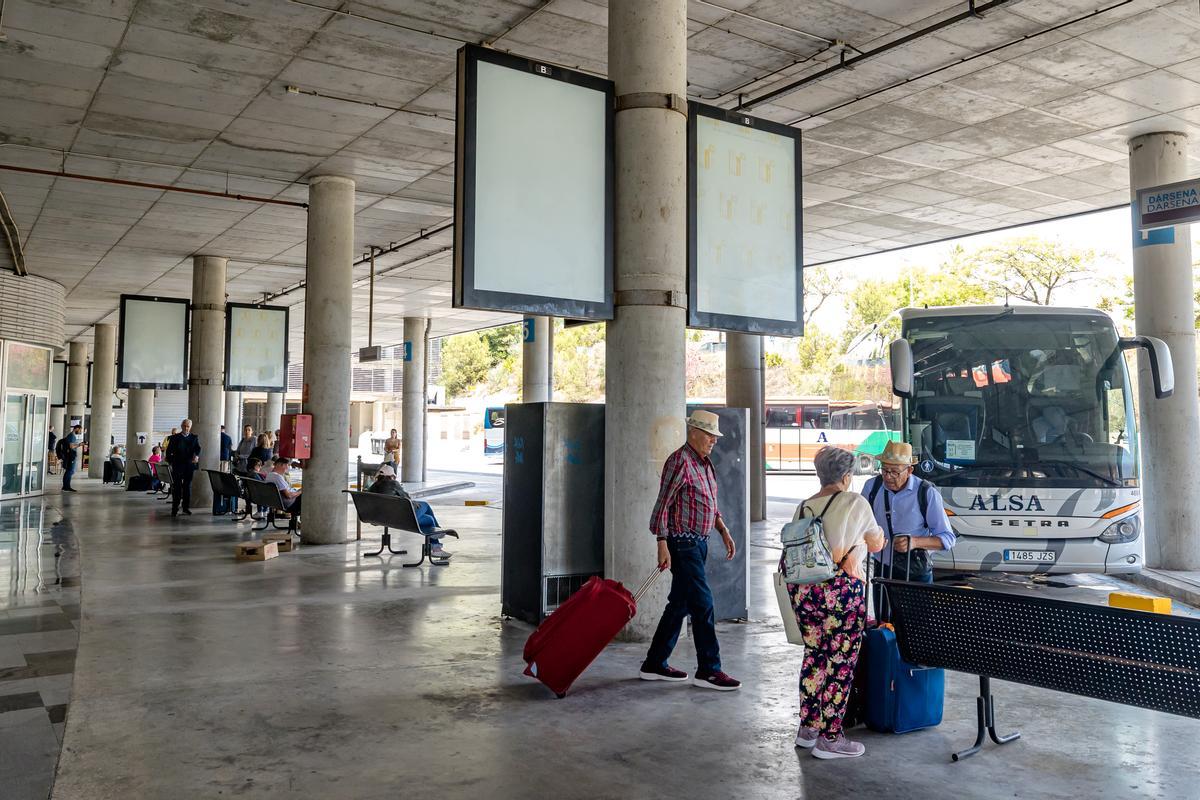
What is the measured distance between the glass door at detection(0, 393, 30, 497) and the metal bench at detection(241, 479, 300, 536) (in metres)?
9.12

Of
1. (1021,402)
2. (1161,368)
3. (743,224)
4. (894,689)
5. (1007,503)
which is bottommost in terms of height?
(894,689)

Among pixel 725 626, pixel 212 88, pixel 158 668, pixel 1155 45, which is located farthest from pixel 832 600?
pixel 212 88

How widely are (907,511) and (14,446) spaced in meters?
22.7

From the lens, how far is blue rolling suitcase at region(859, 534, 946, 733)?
16.6 feet

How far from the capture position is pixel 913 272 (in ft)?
134

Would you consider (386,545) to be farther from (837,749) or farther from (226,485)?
(837,749)

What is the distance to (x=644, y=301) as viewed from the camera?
7426 millimetres

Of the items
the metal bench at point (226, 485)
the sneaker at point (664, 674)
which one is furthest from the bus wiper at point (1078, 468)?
the metal bench at point (226, 485)

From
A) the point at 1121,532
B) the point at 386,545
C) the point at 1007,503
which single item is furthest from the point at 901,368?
the point at 386,545

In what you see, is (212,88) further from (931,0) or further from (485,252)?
(931,0)

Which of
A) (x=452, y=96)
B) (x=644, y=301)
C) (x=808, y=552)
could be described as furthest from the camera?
(x=452, y=96)

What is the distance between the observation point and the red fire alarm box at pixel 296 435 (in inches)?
544

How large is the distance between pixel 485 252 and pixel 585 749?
376 cm

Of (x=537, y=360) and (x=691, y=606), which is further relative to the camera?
(x=537, y=360)
